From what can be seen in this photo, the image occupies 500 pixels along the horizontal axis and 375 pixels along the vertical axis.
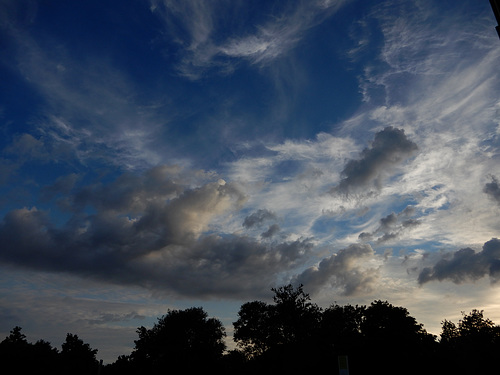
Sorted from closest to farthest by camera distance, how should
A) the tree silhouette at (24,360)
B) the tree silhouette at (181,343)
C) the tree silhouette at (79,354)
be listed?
1. the tree silhouette at (24,360)
2. the tree silhouette at (181,343)
3. the tree silhouette at (79,354)

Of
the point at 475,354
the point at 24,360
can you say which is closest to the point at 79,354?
the point at 24,360

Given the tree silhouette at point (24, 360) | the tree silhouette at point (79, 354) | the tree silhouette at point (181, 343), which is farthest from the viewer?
the tree silhouette at point (79, 354)

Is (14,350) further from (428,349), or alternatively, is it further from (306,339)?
(428,349)

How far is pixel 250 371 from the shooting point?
82938 mm

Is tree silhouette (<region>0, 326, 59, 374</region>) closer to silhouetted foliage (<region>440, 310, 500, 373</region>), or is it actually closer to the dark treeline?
the dark treeline

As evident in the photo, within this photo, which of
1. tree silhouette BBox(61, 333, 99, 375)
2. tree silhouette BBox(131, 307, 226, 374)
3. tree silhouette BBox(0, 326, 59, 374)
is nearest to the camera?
tree silhouette BBox(0, 326, 59, 374)

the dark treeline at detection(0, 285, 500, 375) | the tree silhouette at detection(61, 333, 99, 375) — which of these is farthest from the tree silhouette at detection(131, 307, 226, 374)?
the tree silhouette at detection(61, 333, 99, 375)

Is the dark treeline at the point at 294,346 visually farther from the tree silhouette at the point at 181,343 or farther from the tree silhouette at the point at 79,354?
the tree silhouette at the point at 79,354

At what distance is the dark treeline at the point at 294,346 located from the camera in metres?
73.2

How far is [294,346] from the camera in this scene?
7562cm

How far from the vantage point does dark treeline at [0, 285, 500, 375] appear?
73188mm

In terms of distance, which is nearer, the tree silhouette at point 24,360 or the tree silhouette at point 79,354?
the tree silhouette at point 24,360

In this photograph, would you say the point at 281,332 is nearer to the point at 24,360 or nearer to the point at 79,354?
the point at 24,360

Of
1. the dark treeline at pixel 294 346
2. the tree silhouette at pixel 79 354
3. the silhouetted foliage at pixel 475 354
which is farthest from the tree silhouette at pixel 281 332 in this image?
the tree silhouette at pixel 79 354
